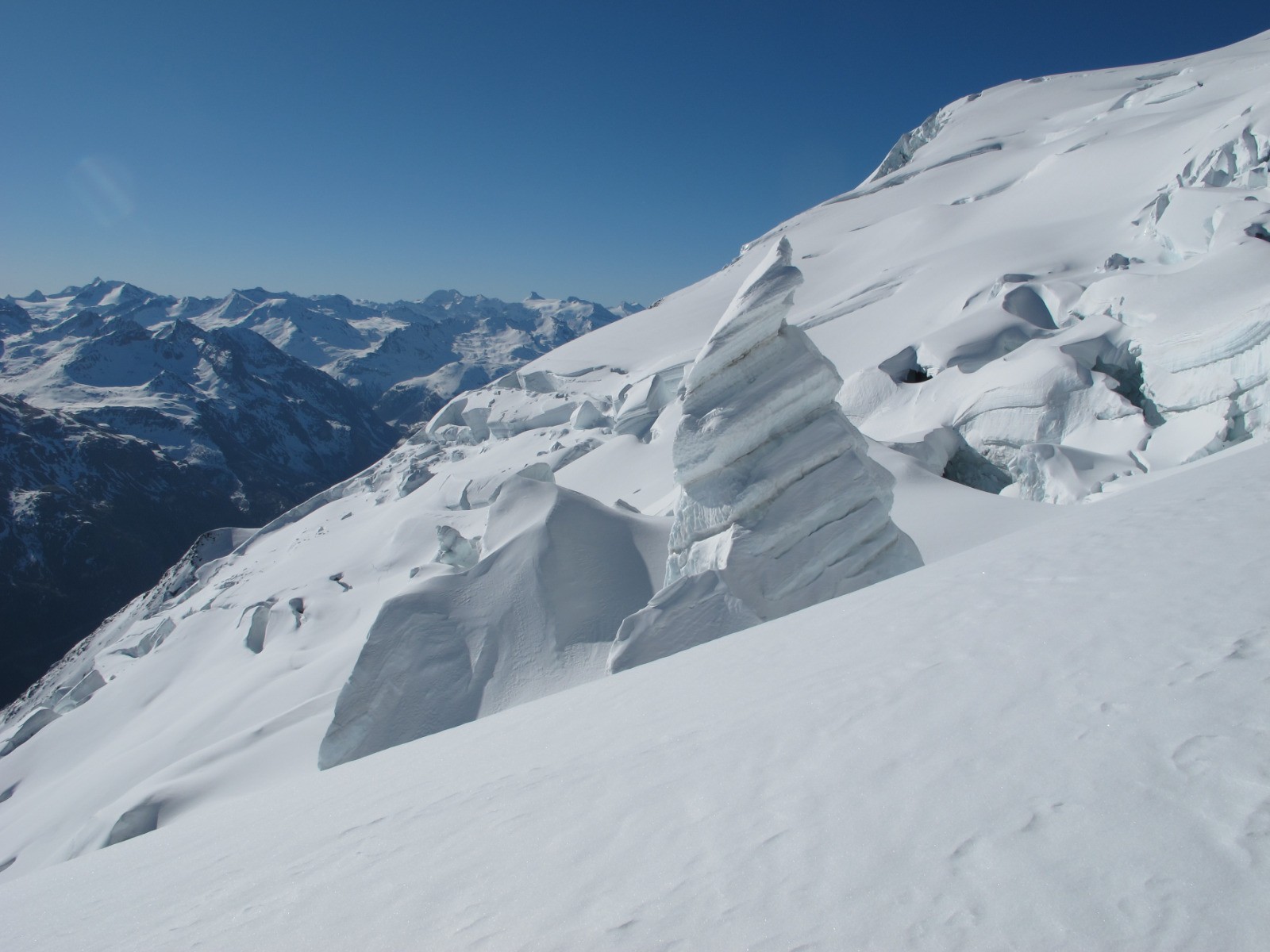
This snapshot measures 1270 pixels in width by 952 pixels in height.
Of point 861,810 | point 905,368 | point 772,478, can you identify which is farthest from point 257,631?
point 861,810

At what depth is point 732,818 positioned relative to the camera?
8.71 feet

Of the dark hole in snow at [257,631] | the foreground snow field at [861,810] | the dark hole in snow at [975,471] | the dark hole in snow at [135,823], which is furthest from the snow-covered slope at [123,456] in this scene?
the foreground snow field at [861,810]

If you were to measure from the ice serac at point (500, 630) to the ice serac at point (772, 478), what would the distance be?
1.26 meters

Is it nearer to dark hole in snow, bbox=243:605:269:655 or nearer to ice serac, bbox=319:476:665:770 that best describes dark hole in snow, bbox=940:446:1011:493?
ice serac, bbox=319:476:665:770

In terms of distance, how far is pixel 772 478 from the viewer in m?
10.0

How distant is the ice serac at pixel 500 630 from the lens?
9414mm

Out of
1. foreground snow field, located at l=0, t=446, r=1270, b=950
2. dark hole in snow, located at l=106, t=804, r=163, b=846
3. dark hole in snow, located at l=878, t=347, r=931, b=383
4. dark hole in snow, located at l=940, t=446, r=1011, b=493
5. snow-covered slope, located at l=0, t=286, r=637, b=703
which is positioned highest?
snow-covered slope, located at l=0, t=286, r=637, b=703

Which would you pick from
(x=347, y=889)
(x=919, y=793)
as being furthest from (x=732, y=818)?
(x=347, y=889)

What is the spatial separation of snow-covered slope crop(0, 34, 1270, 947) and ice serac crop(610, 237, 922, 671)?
626 mm

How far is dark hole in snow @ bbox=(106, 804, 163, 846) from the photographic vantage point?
9883mm

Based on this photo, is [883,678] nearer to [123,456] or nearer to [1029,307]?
[1029,307]

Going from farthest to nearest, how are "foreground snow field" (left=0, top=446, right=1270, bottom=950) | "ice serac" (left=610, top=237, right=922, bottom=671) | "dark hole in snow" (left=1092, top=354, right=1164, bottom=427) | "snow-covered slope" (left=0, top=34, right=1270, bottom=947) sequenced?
"dark hole in snow" (left=1092, top=354, right=1164, bottom=427) → "ice serac" (left=610, top=237, right=922, bottom=671) → "snow-covered slope" (left=0, top=34, right=1270, bottom=947) → "foreground snow field" (left=0, top=446, right=1270, bottom=950)

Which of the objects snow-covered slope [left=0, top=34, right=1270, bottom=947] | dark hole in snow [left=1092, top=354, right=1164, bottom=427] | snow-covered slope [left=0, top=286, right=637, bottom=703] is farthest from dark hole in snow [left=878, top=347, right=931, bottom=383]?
snow-covered slope [left=0, top=286, right=637, bottom=703]

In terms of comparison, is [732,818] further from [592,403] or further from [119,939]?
[592,403]
